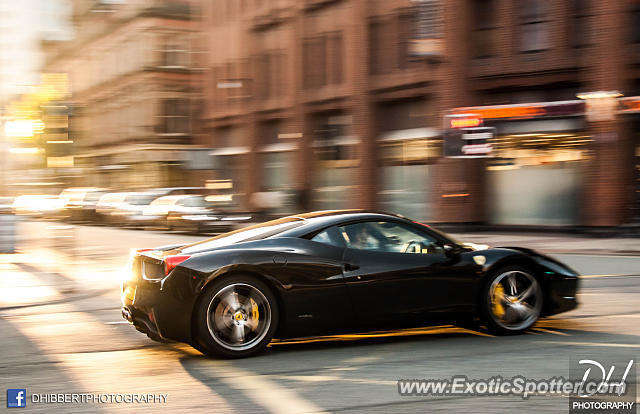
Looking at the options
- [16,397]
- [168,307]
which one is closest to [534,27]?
[168,307]

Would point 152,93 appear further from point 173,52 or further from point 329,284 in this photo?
point 329,284

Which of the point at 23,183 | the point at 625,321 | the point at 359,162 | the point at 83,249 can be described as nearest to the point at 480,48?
the point at 359,162

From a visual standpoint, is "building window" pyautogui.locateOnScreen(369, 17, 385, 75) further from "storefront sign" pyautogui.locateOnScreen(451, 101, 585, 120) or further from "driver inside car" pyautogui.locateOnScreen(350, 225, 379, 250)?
"driver inside car" pyautogui.locateOnScreen(350, 225, 379, 250)

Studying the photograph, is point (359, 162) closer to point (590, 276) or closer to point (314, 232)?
point (590, 276)

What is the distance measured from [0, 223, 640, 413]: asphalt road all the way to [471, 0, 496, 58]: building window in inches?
712

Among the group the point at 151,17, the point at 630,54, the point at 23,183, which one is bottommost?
the point at 23,183

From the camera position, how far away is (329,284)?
6801 millimetres

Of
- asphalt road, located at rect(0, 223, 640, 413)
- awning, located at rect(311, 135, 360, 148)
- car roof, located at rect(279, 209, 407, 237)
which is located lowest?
asphalt road, located at rect(0, 223, 640, 413)

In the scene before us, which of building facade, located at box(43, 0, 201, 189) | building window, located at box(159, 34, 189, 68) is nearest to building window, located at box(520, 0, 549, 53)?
building facade, located at box(43, 0, 201, 189)

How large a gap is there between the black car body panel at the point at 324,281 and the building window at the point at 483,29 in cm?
2019

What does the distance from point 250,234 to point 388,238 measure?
121 centimetres

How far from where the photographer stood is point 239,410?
504 centimetres

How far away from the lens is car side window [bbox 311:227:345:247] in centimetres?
696

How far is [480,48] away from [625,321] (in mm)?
19610
